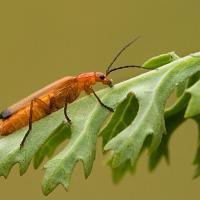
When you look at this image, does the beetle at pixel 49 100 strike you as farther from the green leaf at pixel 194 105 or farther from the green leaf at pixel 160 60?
the green leaf at pixel 194 105

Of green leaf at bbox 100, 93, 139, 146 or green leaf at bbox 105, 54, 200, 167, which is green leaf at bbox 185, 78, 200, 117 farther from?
green leaf at bbox 100, 93, 139, 146

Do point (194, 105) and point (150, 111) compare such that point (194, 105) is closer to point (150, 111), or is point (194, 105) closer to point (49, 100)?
point (150, 111)

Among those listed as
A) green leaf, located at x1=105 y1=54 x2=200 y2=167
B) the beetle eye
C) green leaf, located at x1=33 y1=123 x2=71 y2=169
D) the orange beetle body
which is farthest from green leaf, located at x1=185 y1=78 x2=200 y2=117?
the beetle eye

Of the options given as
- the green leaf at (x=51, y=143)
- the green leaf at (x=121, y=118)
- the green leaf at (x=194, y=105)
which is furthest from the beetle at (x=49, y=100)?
the green leaf at (x=194, y=105)

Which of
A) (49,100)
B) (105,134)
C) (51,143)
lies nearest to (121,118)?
(105,134)

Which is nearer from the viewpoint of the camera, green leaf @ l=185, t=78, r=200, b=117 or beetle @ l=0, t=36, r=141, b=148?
green leaf @ l=185, t=78, r=200, b=117

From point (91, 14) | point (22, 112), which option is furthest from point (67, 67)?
point (22, 112)
